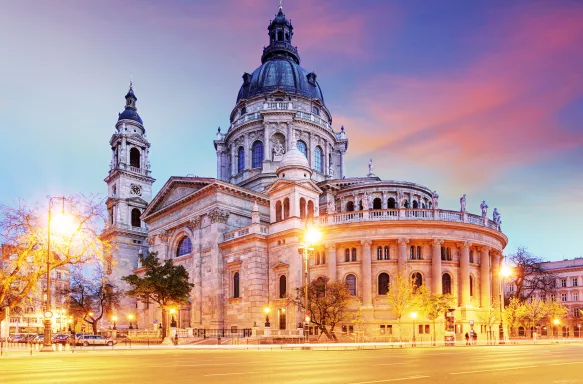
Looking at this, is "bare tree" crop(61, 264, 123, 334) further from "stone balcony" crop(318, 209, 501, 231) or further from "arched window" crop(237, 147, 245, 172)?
"stone balcony" crop(318, 209, 501, 231)

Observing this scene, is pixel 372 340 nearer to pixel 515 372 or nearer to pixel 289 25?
pixel 515 372

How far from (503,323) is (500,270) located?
17.8 ft

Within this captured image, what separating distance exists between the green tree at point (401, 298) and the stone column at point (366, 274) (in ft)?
8.50

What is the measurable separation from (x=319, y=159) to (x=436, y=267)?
117 ft

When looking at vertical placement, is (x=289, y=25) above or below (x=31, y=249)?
above

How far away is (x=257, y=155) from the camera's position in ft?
260

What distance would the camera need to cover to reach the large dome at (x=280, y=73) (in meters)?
83.4

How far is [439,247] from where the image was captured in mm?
49469

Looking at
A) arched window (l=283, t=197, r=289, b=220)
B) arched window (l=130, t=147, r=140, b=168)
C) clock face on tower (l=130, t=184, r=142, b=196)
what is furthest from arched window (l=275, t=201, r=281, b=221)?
arched window (l=130, t=147, r=140, b=168)

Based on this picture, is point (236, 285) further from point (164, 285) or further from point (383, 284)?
point (383, 284)

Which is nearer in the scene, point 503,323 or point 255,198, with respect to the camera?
point 503,323

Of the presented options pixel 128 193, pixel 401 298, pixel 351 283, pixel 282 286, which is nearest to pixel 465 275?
pixel 401 298

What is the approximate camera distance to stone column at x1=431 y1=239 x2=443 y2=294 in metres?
48.8

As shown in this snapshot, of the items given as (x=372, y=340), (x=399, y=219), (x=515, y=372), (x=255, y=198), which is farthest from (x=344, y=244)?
(x=515, y=372)
